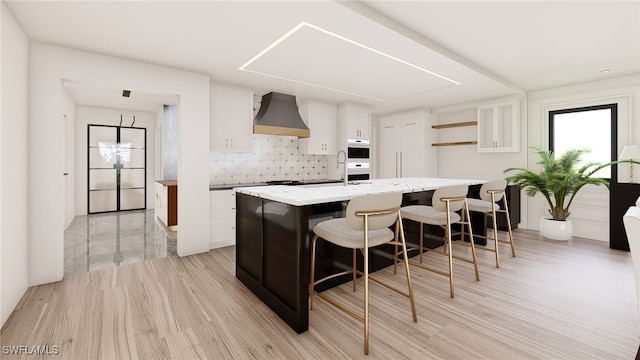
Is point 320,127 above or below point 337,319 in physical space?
above

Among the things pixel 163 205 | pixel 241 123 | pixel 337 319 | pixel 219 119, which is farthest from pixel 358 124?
pixel 337 319

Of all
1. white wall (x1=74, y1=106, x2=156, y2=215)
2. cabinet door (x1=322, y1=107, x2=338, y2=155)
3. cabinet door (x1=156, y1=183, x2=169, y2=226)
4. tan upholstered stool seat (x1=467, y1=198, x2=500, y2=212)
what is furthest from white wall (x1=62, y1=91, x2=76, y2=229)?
tan upholstered stool seat (x1=467, y1=198, x2=500, y2=212)

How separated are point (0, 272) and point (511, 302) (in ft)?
13.2

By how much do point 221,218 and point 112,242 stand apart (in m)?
1.76

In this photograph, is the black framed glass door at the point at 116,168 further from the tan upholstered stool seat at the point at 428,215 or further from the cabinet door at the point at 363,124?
the tan upholstered stool seat at the point at 428,215

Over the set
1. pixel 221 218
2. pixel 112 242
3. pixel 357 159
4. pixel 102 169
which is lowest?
pixel 112 242

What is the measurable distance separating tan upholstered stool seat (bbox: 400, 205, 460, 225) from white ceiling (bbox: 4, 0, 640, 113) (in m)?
1.69

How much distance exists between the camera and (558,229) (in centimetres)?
441

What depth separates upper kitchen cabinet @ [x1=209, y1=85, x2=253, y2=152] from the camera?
4301mm

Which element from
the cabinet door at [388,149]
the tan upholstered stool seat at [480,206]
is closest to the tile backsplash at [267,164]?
the cabinet door at [388,149]

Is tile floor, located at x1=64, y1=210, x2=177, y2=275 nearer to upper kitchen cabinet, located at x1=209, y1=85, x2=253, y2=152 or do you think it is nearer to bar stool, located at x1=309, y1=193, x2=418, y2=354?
upper kitchen cabinet, located at x1=209, y1=85, x2=253, y2=152

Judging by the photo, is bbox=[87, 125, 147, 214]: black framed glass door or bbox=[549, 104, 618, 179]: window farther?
bbox=[87, 125, 147, 214]: black framed glass door

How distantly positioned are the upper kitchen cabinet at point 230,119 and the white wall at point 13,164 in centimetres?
197

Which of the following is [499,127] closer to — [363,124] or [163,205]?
[363,124]
